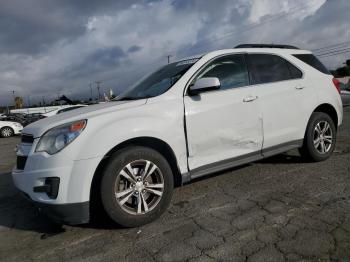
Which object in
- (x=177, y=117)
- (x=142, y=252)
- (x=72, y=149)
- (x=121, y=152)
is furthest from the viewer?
(x=177, y=117)

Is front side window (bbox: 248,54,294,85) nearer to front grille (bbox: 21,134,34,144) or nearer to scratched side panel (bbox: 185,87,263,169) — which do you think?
scratched side panel (bbox: 185,87,263,169)

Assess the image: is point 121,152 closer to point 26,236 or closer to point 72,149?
point 72,149

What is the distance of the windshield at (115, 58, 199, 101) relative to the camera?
414 cm

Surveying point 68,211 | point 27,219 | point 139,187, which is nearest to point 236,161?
point 139,187

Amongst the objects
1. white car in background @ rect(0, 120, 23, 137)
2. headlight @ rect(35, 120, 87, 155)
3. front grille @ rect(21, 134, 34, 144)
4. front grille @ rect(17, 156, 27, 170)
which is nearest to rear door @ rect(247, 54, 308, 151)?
headlight @ rect(35, 120, 87, 155)

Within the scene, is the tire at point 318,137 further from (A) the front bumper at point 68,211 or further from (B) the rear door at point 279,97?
(A) the front bumper at point 68,211

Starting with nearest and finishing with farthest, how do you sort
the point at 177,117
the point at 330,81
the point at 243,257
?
the point at 243,257 → the point at 177,117 → the point at 330,81

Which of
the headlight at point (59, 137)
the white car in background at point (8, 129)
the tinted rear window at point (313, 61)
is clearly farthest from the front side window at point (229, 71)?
the white car in background at point (8, 129)

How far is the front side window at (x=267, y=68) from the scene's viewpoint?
15.4 ft

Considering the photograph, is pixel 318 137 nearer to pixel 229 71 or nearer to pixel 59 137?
pixel 229 71

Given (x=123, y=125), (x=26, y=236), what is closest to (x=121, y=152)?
(x=123, y=125)

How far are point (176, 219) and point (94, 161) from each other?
1064 millimetres

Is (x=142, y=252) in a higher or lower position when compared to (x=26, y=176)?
lower

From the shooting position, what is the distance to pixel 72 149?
3.21 m
